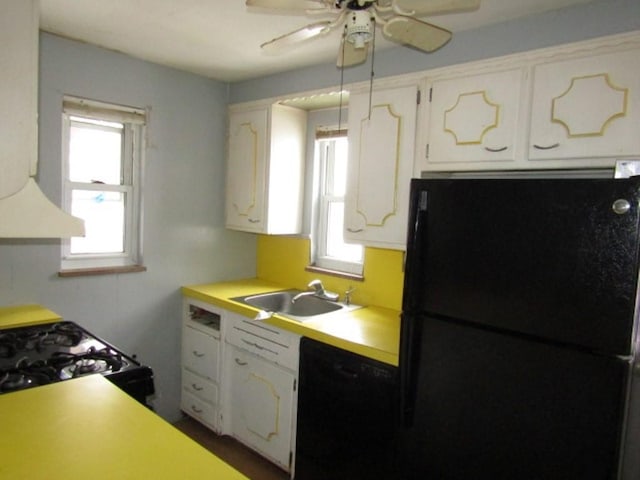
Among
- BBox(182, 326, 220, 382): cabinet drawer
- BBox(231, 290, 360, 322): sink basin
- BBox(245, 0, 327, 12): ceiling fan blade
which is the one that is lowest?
BBox(182, 326, 220, 382): cabinet drawer

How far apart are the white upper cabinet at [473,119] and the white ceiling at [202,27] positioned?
9.9 inches

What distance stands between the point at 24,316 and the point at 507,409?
2.15 meters

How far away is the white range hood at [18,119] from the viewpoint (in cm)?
99

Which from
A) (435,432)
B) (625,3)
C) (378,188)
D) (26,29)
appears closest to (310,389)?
(435,432)

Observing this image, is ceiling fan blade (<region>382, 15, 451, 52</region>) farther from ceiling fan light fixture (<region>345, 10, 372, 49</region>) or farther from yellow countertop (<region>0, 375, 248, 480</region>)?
yellow countertop (<region>0, 375, 248, 480</region>)

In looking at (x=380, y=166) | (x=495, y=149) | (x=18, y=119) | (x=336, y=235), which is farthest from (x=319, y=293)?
(x=18, y=119)

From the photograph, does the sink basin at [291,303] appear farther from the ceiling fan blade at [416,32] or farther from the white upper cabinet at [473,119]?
the ceiling fan blade at [416,32]

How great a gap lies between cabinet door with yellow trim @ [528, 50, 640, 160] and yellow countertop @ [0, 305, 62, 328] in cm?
230

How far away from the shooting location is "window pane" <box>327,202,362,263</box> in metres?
2.94

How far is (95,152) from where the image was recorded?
2609 mm

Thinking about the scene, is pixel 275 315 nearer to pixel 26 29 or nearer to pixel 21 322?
pixel 21 322

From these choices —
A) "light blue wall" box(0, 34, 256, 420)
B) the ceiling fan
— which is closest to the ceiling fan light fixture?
the ceiling fan

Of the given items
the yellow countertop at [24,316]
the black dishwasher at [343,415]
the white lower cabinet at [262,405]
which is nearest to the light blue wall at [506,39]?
the black dishwasher at [343,415]

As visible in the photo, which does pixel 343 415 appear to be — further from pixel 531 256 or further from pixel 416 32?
pixel 416 32
